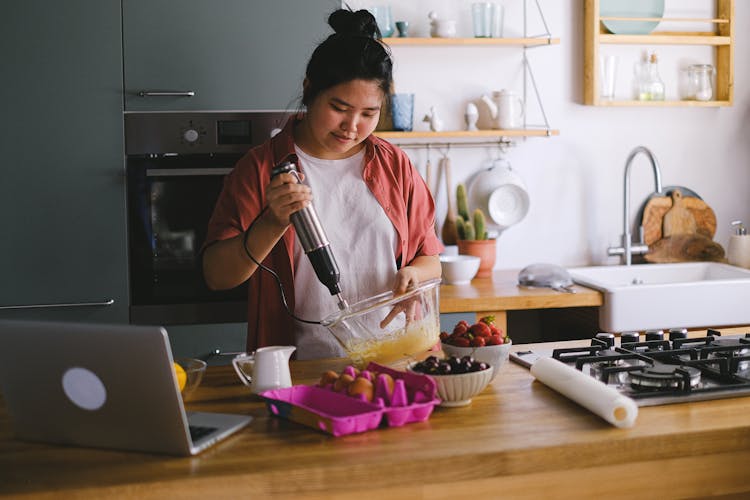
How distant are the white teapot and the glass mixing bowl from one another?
6.32 ft

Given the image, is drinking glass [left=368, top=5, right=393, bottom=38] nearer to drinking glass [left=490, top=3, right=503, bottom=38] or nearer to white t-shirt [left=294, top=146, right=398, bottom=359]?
drinking glass [left=490, top=3, right=503, bottom=38]

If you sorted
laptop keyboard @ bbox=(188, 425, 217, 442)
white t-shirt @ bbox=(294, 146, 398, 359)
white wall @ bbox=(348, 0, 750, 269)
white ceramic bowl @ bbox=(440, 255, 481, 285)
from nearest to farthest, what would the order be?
laptop keyboard @ bbox=(188, 425, 217, 442)
white t-shirt @ bbox=(294, 146, 398, 359)
white ceramic bowl @ bbox=(440, 255, 481, 285)
white wall @ bbox=(348, 0, 750, 269)

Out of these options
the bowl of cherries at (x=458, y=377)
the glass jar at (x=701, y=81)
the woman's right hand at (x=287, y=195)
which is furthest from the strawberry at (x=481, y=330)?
the glass jar at (x=701, y=81)

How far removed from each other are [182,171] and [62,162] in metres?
0.40

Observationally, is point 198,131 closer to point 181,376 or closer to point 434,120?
point 434,120

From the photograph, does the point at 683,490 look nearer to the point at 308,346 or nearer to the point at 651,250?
the point at 308,346

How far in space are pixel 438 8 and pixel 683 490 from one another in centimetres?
259

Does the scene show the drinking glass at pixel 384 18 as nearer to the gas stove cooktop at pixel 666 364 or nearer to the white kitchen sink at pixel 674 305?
the white kitchen sink at pixel 674 305

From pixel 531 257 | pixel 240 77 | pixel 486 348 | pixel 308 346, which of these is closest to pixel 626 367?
pixel 486 348

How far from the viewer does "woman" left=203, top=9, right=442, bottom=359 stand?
2.04 metres

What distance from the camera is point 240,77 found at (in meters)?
2.98

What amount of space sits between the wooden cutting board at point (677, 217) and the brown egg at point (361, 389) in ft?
8.61

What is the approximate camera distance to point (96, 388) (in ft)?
4.40

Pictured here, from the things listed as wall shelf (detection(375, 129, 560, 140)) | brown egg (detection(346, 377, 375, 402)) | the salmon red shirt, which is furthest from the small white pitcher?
wall shelf (detection(375, 129, 560, 140))
